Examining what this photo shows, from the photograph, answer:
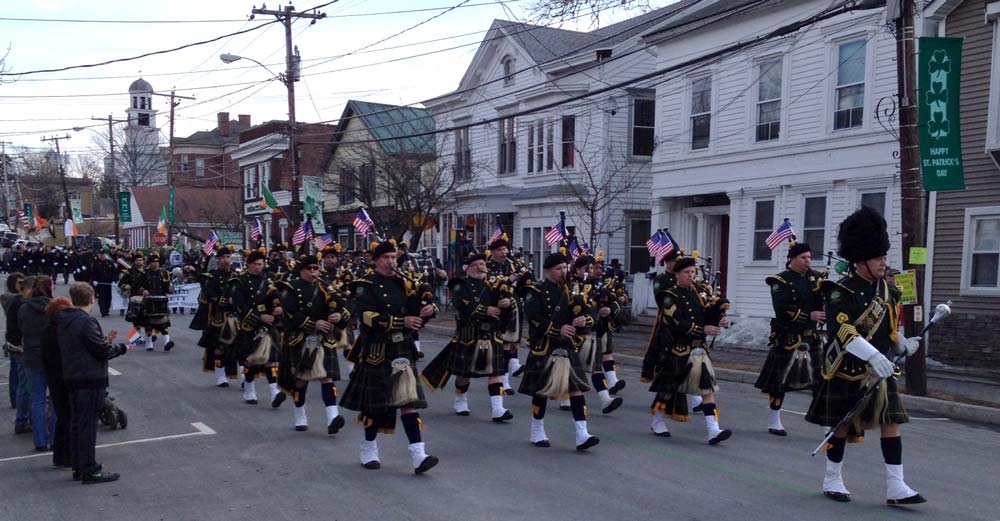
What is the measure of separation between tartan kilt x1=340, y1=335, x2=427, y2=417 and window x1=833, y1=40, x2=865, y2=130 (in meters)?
13.7

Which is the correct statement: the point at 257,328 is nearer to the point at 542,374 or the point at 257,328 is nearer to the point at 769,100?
the point at 542,374

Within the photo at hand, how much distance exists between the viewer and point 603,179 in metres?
24.6

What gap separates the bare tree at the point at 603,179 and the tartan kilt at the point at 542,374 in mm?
15782

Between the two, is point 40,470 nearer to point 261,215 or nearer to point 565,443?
point 565,443

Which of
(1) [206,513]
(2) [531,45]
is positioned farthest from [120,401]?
(2) [531,45]

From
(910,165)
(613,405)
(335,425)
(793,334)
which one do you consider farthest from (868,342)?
(910,165)

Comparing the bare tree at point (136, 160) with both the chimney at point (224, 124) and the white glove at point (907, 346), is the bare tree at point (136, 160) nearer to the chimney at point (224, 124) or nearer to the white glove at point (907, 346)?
the chimney at point (224, 124)

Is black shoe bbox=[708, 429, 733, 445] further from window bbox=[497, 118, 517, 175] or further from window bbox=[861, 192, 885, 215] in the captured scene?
window bbox=[497, 118, 517, 175]

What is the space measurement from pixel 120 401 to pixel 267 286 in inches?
95.9

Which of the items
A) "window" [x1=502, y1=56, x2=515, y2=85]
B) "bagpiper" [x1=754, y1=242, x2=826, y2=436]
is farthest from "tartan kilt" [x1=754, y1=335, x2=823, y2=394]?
"window" [x1=502, y1=56, x2=515, y2=85]

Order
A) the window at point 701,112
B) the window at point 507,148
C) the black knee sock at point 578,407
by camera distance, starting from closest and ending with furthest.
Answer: the black knee sock at point 578,407 → the window at point 701,112 → the window at point 507,148

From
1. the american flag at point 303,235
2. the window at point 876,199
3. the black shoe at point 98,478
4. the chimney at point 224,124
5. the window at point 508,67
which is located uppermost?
the chimney at point 224,124

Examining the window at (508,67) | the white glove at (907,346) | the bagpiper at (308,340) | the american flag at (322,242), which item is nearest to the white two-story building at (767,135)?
the window at (508,67)

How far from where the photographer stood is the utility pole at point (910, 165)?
11.3 meters
